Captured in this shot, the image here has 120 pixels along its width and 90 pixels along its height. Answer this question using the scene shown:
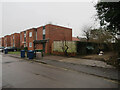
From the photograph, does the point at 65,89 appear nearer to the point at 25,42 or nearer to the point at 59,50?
the point at 59,50

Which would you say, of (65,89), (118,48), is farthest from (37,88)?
(118,48)

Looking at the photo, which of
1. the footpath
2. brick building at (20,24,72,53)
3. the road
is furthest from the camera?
brick building at (20,24,72,53)

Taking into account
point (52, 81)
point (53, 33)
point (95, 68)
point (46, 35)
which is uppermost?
point (53, 33)

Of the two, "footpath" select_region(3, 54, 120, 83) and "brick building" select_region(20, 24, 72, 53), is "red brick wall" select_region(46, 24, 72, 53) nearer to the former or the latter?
"brick building" select_region(20, 24, 72, 53)

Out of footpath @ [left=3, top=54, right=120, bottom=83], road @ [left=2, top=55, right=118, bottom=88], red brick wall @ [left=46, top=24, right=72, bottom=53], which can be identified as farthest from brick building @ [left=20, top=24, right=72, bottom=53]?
road @ [left=2, top=55, right=118, bottom=88]

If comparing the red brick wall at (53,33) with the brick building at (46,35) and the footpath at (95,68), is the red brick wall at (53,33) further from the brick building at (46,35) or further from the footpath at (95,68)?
the footpath at (95,68)

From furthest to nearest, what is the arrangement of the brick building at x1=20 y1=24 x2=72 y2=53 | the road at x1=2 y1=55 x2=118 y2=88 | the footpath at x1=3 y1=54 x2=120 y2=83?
the brick building at x1=20 y1=24 x2=72 y2=53, the footpath at x1=3 y1=54 x2=120 y2=83, the road at x1=2 y1=55 x2=118 y2=88

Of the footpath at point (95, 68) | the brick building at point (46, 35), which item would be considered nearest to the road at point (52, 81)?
the footpath at point (95, 68)

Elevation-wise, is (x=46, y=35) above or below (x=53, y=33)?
below

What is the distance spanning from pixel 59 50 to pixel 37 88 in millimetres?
11612

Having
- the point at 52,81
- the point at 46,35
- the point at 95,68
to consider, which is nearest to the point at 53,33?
the point at 46,35

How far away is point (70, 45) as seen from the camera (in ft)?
44.4

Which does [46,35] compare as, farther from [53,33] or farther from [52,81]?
[52,81]

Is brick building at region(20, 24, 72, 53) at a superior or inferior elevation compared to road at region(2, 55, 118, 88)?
superior
